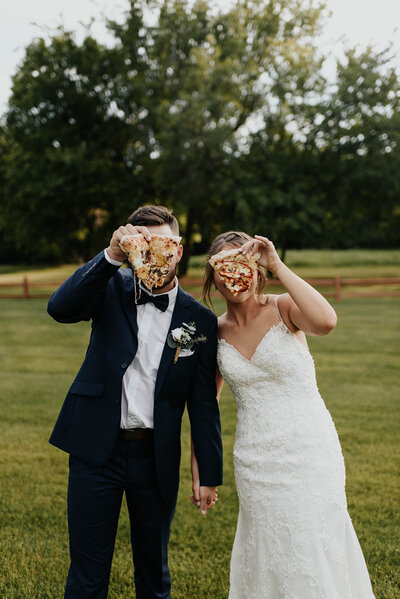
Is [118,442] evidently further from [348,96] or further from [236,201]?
[348,96]

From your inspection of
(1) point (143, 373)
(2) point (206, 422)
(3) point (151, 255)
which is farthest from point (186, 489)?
(3) point (151, 255)

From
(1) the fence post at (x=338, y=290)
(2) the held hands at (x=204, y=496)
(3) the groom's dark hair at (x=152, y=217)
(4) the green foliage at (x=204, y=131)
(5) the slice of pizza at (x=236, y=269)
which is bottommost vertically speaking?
(1) the fence post at (x=338, y=290)

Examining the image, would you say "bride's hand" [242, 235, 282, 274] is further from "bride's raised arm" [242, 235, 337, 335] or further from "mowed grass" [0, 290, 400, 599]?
"mowed grass" [0, 290, 400, 599]

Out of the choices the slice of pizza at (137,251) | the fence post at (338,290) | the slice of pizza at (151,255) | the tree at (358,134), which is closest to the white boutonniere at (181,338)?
the slice of pizza at (151,255)

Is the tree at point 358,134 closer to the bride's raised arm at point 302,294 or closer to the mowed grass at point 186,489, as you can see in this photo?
the mowed grass at point 186,489

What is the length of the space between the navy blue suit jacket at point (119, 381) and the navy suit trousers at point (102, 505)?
0.26ft

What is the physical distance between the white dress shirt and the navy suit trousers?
5.3 inches

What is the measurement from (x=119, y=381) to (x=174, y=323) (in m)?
0.42

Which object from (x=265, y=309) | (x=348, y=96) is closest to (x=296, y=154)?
(x=348, y=96)

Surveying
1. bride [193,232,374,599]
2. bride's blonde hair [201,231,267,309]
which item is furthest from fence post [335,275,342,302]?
bride [193,232,374,599]

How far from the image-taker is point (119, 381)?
269 cm

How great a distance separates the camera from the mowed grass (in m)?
3.99

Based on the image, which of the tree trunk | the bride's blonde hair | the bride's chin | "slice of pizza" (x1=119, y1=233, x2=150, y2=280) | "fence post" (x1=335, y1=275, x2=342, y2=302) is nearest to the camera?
"slice of pizza" (x1=119, y1=233, x2=150, y2=280)

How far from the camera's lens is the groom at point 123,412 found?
8.88 feet
